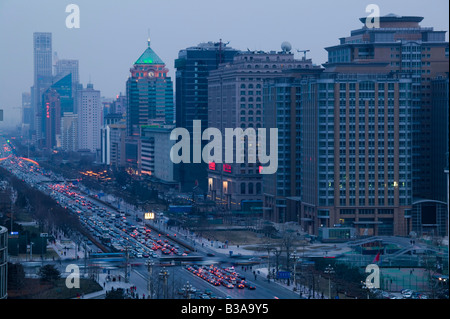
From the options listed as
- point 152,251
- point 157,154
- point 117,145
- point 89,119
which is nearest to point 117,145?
point 117,145

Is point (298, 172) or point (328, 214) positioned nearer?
point (328, 214)

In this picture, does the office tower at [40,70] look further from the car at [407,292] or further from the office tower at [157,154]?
the car at [407,292]

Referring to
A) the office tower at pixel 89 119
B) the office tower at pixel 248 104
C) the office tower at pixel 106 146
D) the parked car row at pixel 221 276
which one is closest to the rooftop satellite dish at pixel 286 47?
the office tower at pixel 248 104

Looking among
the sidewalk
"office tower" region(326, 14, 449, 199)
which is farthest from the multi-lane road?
"office tower" region(326, 14, 449, 199)

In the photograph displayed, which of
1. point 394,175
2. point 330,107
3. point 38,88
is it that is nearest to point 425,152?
point 394,175

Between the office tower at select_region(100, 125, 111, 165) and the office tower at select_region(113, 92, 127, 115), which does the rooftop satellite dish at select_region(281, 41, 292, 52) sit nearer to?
the office tower at select_region(100, 125, 111, 165)

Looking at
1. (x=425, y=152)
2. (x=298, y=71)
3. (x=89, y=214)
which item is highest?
(x=298, y=71)

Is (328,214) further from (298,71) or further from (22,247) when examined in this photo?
(22,247)

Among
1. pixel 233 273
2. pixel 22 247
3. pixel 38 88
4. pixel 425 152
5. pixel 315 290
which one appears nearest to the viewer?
pixel 315 290
